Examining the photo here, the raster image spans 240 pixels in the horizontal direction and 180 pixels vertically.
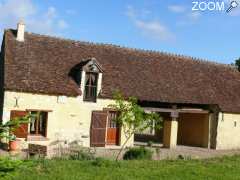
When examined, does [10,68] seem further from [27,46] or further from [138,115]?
[138,115]

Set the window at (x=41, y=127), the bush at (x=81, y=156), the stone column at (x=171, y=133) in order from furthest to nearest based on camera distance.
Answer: the stone column at (x=171, y=133), the window at (x=41, y=127), the bush at (x=81, y=156)

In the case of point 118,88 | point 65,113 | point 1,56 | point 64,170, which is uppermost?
point 1,56

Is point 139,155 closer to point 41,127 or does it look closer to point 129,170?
point 129,170

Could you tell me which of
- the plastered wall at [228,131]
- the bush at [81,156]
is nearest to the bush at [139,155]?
the bush at [81,156]

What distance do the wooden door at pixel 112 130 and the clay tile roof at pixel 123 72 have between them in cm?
132

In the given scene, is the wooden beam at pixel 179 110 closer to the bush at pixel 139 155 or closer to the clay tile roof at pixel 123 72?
the clay tile roof at pixel 123 72

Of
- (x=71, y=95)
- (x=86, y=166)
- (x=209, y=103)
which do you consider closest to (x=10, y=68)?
(x=71, y=95)

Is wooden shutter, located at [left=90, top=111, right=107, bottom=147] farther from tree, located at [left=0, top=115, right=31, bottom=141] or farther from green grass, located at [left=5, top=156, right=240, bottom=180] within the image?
tree, located at [left=0, top=115, right=31, bottom=141]

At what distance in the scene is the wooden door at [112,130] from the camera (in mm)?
24083

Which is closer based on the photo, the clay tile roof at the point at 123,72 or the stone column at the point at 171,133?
the clay tile roof at the point at 123,72

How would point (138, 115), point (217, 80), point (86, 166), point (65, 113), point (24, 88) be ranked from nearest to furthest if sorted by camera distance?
point (86, 166)
point (138, 115)
point (24, 88)
point (65, 113)
point (217, 80)

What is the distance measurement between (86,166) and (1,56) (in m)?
13.1

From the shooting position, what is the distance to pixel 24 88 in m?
20.8

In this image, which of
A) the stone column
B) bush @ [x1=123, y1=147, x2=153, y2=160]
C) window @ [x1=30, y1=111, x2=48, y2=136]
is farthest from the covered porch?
bush @ [x1=123, y1=147, x2=153, y2=160]
